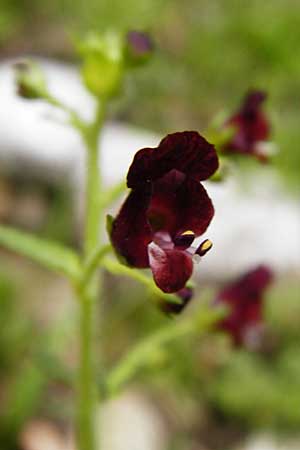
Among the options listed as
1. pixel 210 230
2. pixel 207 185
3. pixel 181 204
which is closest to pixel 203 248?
pixel 181 204

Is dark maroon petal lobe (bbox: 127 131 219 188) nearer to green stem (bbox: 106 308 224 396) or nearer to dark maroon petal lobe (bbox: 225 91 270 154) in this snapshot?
dark maroon petal lobe (bbox: 225 91 270 154)

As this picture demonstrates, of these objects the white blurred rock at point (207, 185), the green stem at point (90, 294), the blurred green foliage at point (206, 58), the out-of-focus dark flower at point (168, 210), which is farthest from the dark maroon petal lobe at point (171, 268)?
the blurred green foliage at point (206, 58)

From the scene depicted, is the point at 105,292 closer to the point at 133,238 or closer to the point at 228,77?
the point at 228,77

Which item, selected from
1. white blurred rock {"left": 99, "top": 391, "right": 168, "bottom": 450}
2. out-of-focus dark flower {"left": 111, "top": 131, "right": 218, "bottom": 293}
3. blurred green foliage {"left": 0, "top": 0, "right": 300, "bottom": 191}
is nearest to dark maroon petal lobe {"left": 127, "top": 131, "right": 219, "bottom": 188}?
out-of-focus dark flower {"left": 111, "top": 131, "right": 218, "bottom": 293}

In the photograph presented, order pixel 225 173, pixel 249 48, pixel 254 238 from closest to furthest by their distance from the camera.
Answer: pixel 225 173
pixel 254 238
pixel 249 48

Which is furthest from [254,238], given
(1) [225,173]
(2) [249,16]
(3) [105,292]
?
(1) [225,173]

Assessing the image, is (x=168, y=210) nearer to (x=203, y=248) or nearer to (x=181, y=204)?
(x=181, y=204)

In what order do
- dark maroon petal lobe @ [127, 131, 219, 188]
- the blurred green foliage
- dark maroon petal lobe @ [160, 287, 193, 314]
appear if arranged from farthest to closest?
the blurred green foliage → dark maroon petal lobe @ [160, 287, 193, 314] → dark maroon petal lobe @ [127, 131, 219, 188]

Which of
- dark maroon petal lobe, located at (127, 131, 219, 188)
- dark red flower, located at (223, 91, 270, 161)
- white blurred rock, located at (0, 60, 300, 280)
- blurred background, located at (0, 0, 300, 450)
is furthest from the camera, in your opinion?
white blurred rock, located at (0, 60, 300, 280)
